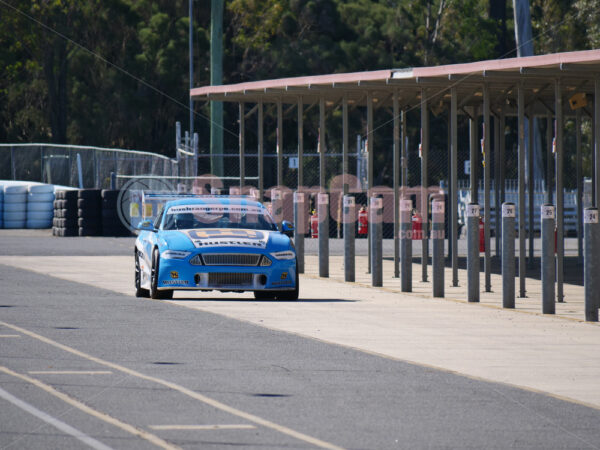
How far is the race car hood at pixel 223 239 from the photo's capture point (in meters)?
17.7

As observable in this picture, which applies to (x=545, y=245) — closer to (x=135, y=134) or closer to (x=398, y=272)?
(x=398, y=272)

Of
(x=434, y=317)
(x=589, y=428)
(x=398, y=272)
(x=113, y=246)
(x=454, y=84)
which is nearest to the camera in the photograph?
(x=589, y=428)

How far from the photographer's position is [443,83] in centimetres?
2108

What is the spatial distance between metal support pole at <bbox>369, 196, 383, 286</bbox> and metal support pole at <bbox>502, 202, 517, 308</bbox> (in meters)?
3.71

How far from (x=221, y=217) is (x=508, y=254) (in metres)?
4.23

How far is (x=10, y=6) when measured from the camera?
199 feet

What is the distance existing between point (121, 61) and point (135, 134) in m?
3.39

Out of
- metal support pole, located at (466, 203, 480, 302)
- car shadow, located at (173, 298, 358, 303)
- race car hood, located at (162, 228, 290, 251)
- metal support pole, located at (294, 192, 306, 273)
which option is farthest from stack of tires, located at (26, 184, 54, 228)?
metal support pole, located at (466, 203, 480, 302)

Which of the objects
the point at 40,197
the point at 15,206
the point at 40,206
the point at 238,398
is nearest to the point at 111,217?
the point at 40,197

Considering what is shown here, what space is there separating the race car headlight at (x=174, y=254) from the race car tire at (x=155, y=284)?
0.15 m

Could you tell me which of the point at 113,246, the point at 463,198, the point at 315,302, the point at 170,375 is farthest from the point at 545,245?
the point at 463,198

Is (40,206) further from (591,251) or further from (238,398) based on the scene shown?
(238,398)

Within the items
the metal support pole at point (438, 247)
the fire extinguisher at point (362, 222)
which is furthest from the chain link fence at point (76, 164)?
the metal support pole at point (438, 247)

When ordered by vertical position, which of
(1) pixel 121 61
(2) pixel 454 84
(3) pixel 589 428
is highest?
(1) pixel 121 61
